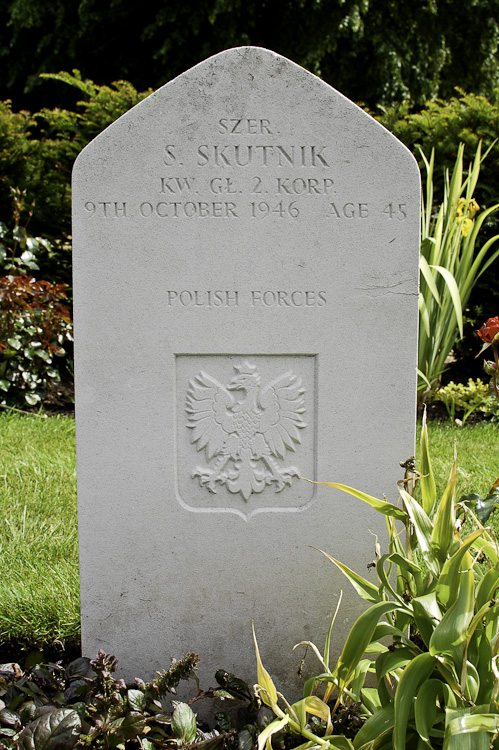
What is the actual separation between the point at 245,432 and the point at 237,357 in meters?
0.24

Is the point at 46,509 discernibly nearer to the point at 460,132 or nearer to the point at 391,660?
the point at 391,660

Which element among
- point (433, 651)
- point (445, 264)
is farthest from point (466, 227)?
point (433, 651)

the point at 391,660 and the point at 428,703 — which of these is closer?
the point at 428,703

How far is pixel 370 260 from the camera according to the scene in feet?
6.49

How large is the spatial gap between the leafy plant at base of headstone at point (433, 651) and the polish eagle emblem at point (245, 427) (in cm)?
35

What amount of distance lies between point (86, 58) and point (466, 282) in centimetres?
780

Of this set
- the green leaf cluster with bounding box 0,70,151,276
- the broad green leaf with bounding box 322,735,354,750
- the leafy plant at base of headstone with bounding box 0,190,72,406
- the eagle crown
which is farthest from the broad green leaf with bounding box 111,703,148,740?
the green leaf cluster with bounding box 0,70,151,276

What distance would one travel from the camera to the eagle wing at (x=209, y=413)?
2055 mm

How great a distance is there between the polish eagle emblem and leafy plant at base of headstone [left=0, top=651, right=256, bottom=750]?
0.56 m

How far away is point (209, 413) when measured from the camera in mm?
2066

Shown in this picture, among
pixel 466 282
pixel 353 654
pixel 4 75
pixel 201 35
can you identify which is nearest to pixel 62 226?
pixel 466 282

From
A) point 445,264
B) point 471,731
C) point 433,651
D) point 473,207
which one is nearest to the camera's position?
point 471,731

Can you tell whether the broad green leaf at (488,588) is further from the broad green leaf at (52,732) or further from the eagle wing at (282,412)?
the broad green leaf at (52,732)

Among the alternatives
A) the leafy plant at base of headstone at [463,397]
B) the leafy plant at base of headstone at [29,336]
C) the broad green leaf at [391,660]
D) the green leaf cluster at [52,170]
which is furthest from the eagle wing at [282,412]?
the green leaf cluster at [52,170]
